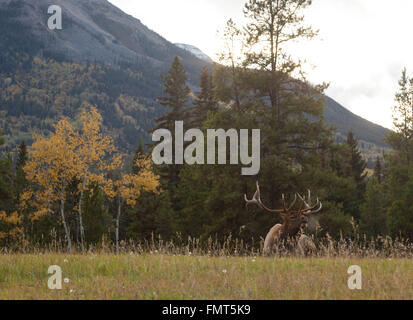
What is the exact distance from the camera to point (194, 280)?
223 inches

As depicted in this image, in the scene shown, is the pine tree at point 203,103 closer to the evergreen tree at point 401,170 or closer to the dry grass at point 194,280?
the evergreen tree at point 401,170

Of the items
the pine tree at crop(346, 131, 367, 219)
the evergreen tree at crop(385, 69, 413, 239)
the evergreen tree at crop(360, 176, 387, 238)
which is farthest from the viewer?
the pine tree at crop(346, 131, 367, 219)

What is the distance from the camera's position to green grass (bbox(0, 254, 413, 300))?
16.9 feet

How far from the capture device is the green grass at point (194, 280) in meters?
5.15

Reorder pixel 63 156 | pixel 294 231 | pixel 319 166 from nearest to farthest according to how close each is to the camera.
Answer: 1. pixel 294 231
2. pixel 319 166
3. pixel 63 156

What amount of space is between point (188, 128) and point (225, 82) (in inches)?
608

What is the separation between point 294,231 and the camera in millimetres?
12242
